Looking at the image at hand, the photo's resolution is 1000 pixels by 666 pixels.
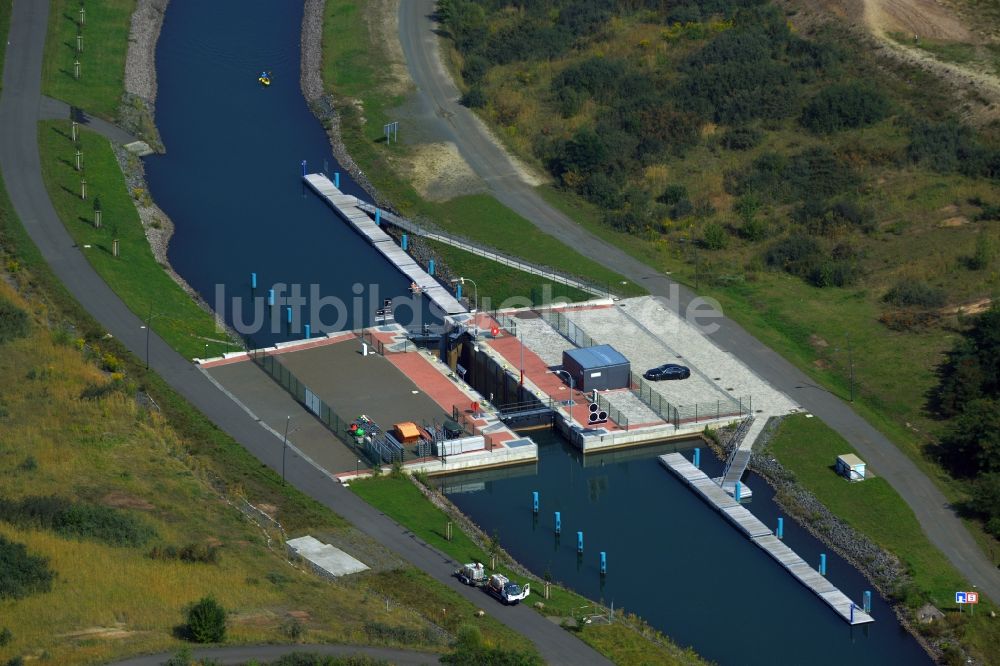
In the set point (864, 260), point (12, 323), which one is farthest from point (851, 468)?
point (12, 323)

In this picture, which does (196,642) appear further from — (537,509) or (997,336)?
(997,336)

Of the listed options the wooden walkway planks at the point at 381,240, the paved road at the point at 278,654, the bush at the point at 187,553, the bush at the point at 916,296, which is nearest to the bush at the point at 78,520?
the bush at the point at 187,553

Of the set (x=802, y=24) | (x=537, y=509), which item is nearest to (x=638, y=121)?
(x=802, y=24)

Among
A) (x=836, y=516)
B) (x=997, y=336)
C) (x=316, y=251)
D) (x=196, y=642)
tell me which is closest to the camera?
(x=196, y=642)

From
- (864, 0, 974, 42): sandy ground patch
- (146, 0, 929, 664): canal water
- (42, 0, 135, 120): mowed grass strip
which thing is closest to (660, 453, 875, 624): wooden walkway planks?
(146, 0, 929, 664): canal water

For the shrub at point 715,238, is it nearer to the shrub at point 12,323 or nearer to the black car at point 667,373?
the black car at point 667,373

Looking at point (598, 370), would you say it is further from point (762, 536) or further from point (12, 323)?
point (12, 323)
